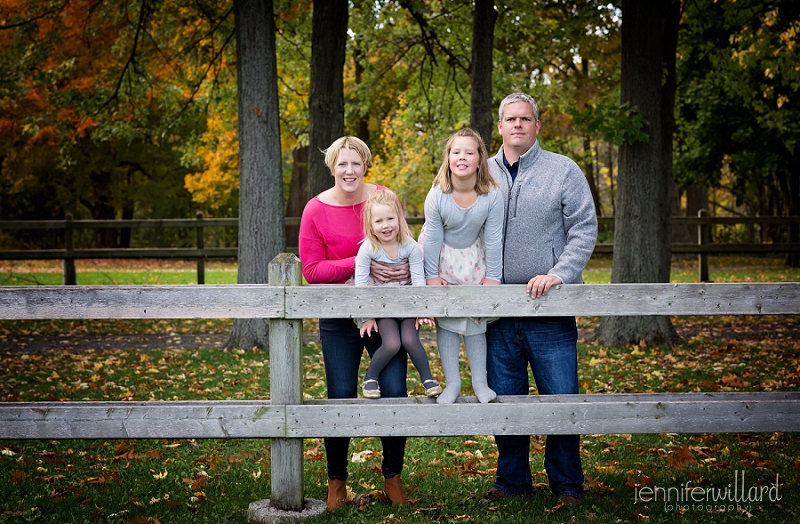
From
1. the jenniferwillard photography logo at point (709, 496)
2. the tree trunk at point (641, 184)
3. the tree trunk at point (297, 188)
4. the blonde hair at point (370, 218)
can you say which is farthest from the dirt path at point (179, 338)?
the tree trunk at point (297, 188)

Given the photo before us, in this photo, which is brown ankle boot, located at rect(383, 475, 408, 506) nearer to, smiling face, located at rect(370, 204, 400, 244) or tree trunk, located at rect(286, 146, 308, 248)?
smiling face, located at rect(370, 204, 400, 244)

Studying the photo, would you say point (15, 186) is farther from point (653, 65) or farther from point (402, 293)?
point (402, 293)

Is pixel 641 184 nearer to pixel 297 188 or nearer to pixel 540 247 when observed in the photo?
pixel 540 247

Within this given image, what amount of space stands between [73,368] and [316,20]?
5.68 metres

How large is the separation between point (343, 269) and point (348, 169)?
0.56m

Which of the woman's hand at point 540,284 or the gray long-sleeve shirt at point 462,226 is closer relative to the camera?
the woman's hand at point 540,284

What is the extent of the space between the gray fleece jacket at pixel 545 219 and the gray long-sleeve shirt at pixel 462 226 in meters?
0.16

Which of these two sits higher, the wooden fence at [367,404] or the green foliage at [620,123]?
the green foliage at [620,123]

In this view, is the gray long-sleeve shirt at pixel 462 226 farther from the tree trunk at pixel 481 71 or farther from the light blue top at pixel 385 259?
the tree trunk at pixel 481 71

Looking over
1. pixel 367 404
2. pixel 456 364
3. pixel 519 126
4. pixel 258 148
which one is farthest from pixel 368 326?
pixel 258 148

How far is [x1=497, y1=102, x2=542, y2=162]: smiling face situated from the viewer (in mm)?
4555

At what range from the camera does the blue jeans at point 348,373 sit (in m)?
4.55

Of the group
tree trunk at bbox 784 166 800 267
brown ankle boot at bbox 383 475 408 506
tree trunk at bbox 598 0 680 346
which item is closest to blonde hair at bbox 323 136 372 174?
brown ankle boot at bbox 383 475 408 506

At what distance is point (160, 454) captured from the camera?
5.98m
